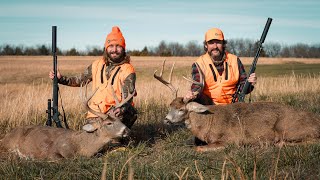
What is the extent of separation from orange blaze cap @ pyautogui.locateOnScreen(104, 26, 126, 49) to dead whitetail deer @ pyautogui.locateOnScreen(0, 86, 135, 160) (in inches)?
51.2

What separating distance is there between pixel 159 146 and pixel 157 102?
466 centimetres

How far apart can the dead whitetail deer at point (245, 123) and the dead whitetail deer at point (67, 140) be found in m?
0.95

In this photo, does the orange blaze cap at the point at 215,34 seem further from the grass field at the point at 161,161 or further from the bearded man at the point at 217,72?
the grass field at the point at 161,161

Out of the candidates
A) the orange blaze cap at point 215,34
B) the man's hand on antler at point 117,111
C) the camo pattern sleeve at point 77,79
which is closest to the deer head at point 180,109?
the man's hand on antler at point 117,111

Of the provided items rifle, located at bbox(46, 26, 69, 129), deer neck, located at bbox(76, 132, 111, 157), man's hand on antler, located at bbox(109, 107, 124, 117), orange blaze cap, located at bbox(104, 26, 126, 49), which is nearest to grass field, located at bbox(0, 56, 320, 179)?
deer neck, located at bbox(76, 132, 111, 157)

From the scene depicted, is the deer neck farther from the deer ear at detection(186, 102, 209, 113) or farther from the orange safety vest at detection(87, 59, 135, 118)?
the deer ear at detection(186, 102, 209, 113)

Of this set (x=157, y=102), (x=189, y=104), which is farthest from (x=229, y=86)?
(x=157, y=102)

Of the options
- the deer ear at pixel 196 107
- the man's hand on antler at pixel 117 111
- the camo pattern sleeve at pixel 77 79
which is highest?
the camo pattern sleeve at pixel 77 79

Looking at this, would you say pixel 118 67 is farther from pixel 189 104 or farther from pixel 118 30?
pixel 189 104

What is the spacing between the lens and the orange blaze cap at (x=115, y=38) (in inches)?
282

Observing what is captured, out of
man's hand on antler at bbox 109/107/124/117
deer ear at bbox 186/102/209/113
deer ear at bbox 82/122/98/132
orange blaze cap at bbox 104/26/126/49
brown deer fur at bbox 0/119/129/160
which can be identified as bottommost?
brown deer fur at bbox 0/119/129/160

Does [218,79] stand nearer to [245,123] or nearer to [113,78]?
[245,123]

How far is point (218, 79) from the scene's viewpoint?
7.65 metres

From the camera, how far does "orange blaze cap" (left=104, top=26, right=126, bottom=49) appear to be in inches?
282
